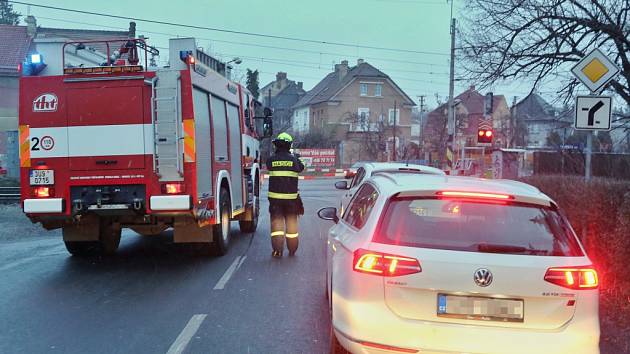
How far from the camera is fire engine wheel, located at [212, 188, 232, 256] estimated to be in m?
8.86

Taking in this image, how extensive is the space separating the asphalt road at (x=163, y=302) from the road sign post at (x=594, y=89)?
4.29m

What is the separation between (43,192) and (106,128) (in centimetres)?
119

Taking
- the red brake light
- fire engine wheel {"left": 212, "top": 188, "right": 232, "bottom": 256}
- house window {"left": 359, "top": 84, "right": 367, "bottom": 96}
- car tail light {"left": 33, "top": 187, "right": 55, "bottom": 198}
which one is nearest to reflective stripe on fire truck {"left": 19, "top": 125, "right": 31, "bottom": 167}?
car tail light {"left": 33, "top": 187, "right": 55, "bottom": 198}

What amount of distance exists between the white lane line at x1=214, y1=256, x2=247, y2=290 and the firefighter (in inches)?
24.6

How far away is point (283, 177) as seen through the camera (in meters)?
8.72

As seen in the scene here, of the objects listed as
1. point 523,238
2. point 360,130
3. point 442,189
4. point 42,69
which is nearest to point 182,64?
point 42,69

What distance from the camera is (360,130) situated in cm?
5828

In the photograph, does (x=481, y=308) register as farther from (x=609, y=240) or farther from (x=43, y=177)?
(x=43, y=177)

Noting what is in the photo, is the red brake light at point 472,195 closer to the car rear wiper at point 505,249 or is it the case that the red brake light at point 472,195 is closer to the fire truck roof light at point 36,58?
the car rear wiper at point 505,249

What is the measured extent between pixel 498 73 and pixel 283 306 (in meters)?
9.70

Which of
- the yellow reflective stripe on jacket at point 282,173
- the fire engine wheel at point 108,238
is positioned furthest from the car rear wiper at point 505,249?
the fire engine wheel at point 108,238

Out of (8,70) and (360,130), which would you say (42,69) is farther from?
(360,130)

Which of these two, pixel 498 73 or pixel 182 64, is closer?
pixel 182 64

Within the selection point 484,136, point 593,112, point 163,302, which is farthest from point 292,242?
point 484,136
